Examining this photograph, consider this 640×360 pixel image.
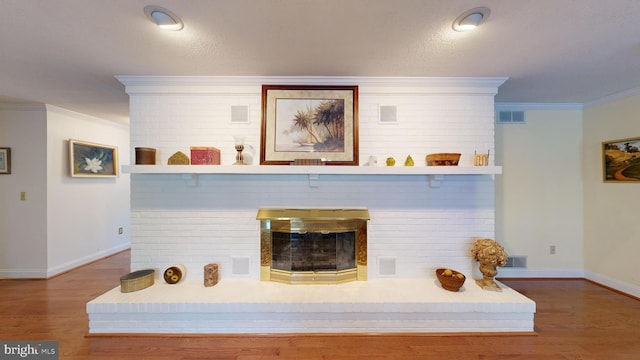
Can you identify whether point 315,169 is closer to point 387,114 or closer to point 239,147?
point 239,147

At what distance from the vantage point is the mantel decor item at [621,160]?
107 inches

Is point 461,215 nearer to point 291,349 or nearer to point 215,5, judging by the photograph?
point 291,349

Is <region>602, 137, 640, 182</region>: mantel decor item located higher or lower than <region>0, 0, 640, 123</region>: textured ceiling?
lower

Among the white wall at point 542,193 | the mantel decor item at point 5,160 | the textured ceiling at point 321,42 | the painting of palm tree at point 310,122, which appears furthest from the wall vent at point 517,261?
the mantel decor item at point 5,160

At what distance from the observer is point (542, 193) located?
3.21 m

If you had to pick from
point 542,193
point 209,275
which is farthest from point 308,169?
point 542,193

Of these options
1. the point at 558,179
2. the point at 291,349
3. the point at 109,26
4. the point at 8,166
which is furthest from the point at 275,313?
the point at 8,166

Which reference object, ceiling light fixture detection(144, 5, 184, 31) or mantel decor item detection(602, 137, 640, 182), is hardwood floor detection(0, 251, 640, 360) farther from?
ceiling light fixture detection(144, 5, 184, 31)

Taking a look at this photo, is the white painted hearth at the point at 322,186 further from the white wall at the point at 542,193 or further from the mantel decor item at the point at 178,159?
the white wall at the point at 542,193

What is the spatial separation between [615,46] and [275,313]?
132 inches

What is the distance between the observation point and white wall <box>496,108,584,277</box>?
10.5ft

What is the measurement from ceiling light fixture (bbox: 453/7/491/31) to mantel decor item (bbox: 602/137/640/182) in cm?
281

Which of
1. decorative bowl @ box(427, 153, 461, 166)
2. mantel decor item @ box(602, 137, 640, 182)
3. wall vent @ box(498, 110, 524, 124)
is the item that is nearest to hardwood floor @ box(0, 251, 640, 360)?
mantel decor item @ box(602, 137, 640, 182)

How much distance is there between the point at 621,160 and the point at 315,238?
3.63 meters
